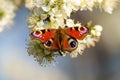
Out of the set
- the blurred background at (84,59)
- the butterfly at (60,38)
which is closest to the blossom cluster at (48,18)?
the butterfly at (60,38)

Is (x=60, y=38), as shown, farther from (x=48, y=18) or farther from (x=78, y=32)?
(x=48, y=18)

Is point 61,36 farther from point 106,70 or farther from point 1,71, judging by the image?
point 1,71

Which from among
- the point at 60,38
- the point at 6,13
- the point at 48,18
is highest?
the point at 6,13

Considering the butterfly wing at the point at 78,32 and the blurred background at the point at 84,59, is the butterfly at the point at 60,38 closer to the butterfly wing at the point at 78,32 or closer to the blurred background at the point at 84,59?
the butterfly wing at the point at 78,32

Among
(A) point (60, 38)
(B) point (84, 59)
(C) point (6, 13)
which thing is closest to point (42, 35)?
(A) point (60, 38)

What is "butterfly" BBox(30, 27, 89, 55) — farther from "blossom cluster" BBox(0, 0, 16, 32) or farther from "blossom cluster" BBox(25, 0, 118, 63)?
"blossom cluster" BBox(0, 0, 16, 32)

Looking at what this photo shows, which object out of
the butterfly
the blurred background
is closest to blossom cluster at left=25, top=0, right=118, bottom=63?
the butterfly
